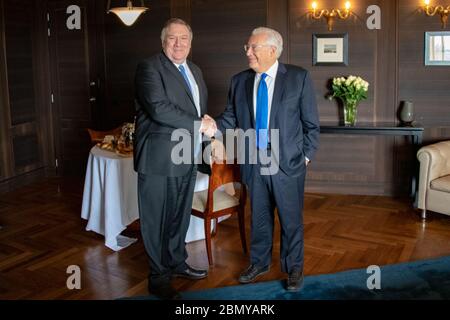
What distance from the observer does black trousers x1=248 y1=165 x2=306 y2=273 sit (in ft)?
10.6

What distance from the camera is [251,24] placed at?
5.48 m

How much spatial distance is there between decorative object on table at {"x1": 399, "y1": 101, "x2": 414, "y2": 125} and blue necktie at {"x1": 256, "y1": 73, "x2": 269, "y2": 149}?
224 cm

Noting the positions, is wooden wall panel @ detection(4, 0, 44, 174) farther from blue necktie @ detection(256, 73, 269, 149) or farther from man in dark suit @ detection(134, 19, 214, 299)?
blue necktie @ detection(256, 73, 269, 149)

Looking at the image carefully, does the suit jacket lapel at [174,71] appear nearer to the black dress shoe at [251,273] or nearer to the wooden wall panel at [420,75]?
the black dress shoe at [251,273]

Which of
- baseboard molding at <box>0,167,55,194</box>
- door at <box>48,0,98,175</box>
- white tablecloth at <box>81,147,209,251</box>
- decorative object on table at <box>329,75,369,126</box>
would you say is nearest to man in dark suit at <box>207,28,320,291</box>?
white tablecloth at <box>81,147,209,251</box>

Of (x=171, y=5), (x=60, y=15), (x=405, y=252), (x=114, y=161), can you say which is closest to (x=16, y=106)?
(x=60, y=15)

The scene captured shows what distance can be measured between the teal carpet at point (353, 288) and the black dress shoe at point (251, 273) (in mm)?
53

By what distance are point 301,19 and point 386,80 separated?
95cm

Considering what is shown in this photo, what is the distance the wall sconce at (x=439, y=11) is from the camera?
4911 millimetres

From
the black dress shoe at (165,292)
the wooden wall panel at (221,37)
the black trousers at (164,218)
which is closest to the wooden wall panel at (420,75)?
the wooden wall panel at (221,37)

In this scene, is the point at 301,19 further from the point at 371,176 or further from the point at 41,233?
the point at 41,233

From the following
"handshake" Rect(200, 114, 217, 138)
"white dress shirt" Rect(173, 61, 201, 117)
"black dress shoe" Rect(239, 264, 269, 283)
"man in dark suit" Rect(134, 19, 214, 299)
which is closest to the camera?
"man in dark suit" Rect(134, 19, 214, 299)

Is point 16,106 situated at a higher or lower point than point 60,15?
lower

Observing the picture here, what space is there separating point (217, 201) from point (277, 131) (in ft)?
2.68
